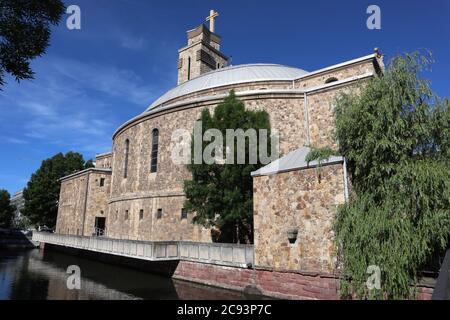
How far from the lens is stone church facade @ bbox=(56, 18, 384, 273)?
10727mm

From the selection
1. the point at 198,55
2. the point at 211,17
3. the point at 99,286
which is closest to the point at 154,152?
the point at 99,286

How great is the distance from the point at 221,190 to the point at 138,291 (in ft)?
18.3

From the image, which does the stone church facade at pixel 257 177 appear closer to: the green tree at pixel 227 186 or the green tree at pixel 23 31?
the green tree at pixel 227 186

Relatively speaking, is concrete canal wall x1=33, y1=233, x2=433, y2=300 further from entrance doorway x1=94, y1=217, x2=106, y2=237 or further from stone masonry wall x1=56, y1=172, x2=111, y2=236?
stone masonry wall x1=56, y1=172, x2=111, y2=236

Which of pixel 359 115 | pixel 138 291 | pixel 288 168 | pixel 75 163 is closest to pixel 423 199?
pixel 359 115

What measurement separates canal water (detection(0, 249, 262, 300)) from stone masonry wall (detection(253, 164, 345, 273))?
206 cm

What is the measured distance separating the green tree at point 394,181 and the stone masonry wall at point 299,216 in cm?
60

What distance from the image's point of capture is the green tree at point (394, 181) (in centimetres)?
834

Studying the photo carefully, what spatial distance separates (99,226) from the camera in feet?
103

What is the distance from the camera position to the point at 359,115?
998cm

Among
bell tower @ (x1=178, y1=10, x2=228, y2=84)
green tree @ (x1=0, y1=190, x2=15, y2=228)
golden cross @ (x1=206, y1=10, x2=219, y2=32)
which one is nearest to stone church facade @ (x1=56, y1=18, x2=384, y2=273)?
bell tower @ (x1=178, y1=10, x2=228, y2=84)

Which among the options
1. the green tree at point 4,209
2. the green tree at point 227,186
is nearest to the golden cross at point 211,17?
the green tree at point 227,186

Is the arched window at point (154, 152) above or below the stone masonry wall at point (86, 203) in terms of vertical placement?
above
